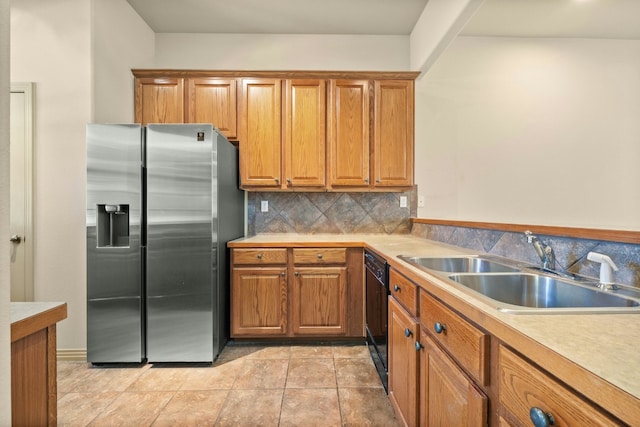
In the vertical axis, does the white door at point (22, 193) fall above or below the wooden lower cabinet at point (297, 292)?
above

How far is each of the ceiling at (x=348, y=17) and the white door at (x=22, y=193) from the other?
1.24 meters

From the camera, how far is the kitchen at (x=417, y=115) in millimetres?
1575

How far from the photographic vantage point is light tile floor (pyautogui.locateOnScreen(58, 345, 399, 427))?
160 cm

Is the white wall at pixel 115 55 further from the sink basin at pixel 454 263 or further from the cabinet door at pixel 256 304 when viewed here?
the sink basin at pixel 454 263

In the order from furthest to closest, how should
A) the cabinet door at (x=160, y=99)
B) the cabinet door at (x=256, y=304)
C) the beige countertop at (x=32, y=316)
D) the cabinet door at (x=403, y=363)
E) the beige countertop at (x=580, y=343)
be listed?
1. the cabinet door at (x=160, y=99)
2. the cabinet door at (x=256, y=304)
3. the cabinet door at (x=403, y=363)
4. the beige countertop at (x=32, y=316)
5. the beige countertop at (x=580, y=343)

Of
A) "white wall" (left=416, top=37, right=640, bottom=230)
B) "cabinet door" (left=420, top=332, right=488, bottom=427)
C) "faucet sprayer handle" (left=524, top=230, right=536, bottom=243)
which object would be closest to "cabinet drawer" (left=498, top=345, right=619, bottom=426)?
"cabinet door" (left=420, top=332, right=488, bottom=427)

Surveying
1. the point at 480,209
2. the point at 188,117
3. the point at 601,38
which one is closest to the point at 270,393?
the point at 480,209

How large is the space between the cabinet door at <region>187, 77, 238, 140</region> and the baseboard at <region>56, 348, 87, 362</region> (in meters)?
2.06

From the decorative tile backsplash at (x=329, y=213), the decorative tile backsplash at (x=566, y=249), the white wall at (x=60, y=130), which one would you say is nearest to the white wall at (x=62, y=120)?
the white wall at (x=60, y=130)

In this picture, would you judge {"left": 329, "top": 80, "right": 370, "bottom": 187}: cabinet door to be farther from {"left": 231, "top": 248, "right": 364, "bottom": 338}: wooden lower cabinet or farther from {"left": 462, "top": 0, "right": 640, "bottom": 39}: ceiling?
{"left": 462, "top": 0, "right": 640, "bottom": 39}: ceiling

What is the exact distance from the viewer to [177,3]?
8.25 feet

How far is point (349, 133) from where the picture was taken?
274cm

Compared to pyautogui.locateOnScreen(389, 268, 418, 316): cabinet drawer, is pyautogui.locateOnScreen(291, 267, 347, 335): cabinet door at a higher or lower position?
lower

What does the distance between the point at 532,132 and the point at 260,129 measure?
2.22 m
